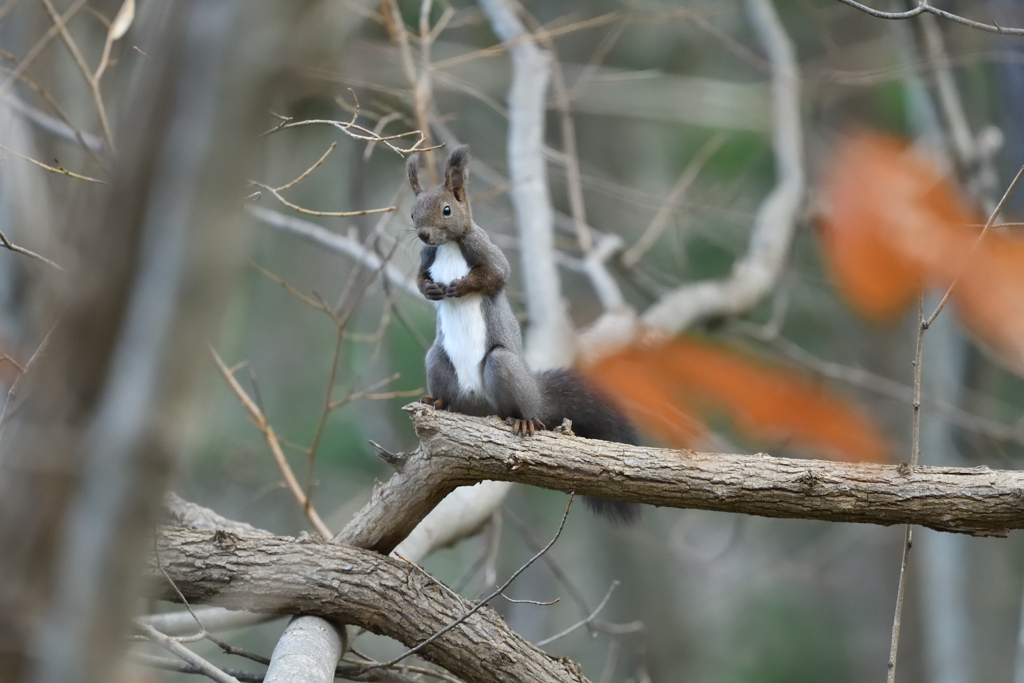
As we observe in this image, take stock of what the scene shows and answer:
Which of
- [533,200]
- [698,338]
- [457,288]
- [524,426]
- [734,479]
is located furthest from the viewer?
[698,338]

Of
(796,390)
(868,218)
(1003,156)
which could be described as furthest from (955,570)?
(1003,156)

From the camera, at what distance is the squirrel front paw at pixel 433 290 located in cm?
341

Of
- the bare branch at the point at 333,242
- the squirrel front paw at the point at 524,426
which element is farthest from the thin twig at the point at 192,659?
the bare branch at the point at 333,242

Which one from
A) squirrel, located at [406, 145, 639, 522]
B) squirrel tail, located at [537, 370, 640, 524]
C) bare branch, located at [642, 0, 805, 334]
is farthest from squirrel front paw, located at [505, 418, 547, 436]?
bare branch, located at [642, 0, 805, 334]

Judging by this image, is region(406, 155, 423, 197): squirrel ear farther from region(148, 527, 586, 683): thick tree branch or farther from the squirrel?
region(148, 527, 586, 683): thick tree branch

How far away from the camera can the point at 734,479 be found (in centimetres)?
247

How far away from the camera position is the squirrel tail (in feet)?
11.5

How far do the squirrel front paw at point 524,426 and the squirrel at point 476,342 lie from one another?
0.52 ft

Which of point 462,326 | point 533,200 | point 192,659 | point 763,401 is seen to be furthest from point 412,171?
point 763,401

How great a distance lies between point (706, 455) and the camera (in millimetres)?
2537

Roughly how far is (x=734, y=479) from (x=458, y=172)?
65.7 inches

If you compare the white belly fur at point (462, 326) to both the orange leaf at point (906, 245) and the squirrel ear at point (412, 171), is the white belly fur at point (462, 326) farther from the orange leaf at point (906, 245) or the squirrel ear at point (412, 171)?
the orange leaf at point (906, 245)

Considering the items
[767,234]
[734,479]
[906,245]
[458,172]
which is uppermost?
[906,245]

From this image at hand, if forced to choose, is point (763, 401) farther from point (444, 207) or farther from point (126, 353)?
point (126, 353)
